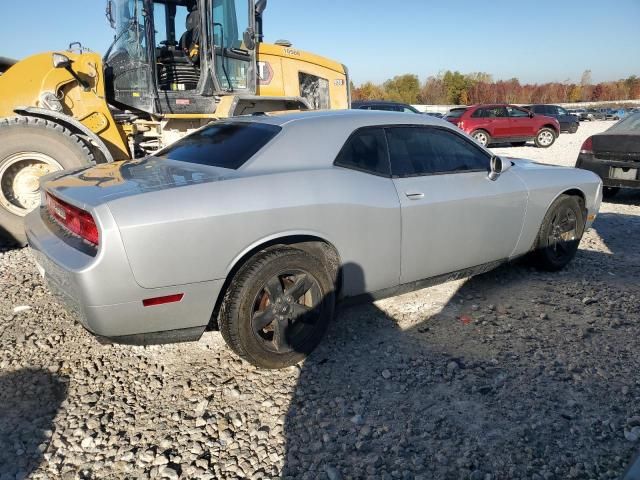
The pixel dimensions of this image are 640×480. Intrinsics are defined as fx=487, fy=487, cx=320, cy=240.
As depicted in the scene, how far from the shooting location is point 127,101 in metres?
Answer: 6.39

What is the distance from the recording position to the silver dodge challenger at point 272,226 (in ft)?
8.02

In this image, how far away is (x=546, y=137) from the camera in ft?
60.1

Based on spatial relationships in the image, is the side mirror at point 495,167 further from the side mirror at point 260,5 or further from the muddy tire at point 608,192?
the muddy tire at point 608,192

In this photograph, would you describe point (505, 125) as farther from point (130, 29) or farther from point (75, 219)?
point (75, 219)

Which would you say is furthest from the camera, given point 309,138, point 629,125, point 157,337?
point 629,125

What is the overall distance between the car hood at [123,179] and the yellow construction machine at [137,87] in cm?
220

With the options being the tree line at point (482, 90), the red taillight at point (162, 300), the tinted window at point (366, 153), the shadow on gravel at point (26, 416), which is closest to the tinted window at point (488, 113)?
the tinted window at point (366, 153)

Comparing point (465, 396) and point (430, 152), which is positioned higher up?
point (430, 152)

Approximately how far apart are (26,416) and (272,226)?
5.26 ft

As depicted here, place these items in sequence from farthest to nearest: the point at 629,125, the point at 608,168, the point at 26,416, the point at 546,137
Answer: the point at 546,137 < the point at 629,125 < the point at 608,168 < the point at 26,416

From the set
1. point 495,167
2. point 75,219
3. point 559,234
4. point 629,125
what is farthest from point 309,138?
point 629,125

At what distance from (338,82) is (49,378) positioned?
619 cm

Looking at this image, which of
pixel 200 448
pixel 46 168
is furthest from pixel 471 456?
pixel 46 168

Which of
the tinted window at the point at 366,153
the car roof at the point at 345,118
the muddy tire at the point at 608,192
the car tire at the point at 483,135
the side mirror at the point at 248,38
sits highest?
the side mirror at the point at 248,38
